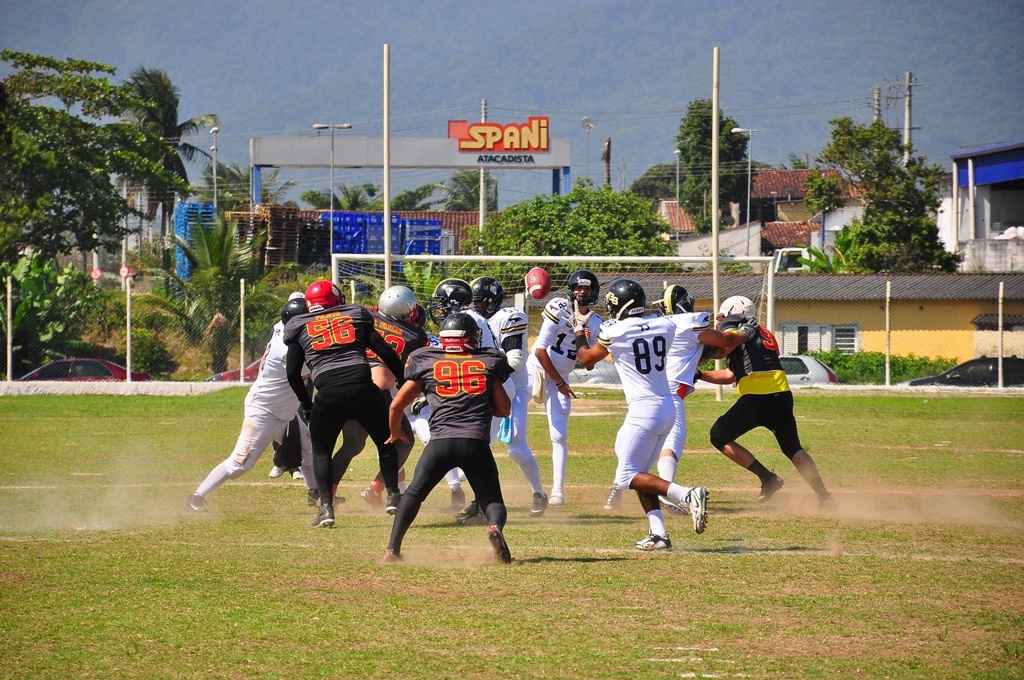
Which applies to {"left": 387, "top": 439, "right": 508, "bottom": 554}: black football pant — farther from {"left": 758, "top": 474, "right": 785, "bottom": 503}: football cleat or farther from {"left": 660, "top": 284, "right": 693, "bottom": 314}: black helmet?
{"left": 758, "top": 474, "right": 785, "bottom": 503}: football cleat

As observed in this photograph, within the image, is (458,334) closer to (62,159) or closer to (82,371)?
(82,371)

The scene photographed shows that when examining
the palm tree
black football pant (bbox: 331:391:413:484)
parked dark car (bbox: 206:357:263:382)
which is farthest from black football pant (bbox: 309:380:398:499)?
the palm tree

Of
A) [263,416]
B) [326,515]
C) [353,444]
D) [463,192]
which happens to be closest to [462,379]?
[326,515]

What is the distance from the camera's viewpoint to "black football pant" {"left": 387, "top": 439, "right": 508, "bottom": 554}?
10047 mm

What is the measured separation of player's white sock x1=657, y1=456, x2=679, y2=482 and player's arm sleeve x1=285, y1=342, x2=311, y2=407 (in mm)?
3343

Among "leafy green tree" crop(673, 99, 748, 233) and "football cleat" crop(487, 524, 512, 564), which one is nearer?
"football cleat" crop(487, 524, 512, 564)

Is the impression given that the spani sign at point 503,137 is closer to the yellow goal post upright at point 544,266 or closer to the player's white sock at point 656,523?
the yellow goal post upright at point 544,266

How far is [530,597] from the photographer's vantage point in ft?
29.1

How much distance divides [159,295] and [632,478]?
3126 cm

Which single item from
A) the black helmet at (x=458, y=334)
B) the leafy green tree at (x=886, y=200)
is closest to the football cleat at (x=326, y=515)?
the black helmet at (x=458, y=334)

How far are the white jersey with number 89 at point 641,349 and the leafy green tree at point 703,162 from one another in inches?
3114

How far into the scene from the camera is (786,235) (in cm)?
8775

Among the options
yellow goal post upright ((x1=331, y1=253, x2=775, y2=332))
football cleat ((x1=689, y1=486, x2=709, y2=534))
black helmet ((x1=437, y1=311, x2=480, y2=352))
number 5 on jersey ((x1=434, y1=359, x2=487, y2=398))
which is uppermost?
yellow goal post upright ((x1=331, y1=253, x2=775, y2=332))

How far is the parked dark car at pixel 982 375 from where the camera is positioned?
32969 millimetres
